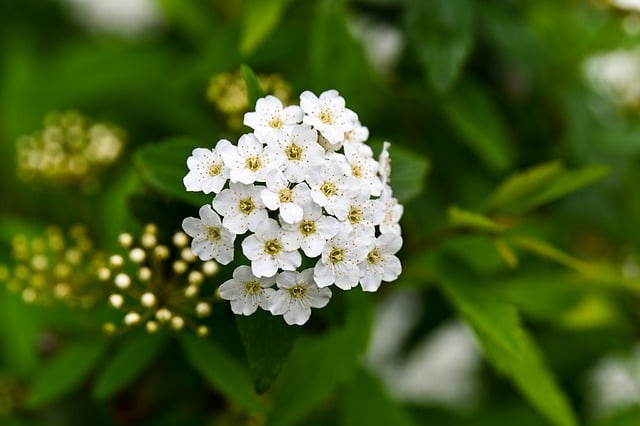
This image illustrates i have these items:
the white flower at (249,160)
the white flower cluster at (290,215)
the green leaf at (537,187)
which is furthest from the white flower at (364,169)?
the green leaf at (537,187)

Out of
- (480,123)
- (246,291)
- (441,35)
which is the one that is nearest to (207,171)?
(246,291)

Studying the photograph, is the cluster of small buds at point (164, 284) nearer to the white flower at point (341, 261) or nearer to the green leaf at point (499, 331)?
the white flower at point (341, 261)

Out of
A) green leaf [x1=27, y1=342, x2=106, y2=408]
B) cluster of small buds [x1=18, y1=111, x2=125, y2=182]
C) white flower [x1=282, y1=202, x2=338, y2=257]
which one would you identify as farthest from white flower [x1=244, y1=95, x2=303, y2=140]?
cluster of small buds [x1=18, y1=111, x2=125, y2=182]

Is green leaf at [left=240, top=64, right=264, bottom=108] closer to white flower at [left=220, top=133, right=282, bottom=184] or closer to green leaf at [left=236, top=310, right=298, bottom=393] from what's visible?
white flower at [left=220, top=133, right=282, bottom=184]

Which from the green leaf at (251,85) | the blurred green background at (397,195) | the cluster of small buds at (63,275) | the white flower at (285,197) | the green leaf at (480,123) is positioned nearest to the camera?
the white flower at (285,197)

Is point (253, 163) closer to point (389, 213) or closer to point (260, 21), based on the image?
point (389, 213)

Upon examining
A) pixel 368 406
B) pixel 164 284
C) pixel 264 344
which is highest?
pixel 264 344
